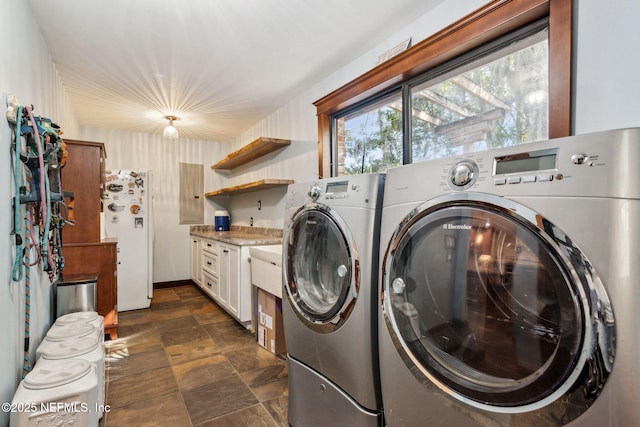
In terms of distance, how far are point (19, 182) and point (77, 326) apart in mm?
942

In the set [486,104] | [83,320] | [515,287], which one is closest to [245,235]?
[83,320]

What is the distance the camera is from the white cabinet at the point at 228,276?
3.05m

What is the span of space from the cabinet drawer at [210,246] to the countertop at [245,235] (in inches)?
2.7

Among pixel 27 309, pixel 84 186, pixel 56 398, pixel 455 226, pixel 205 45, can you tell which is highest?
pixel 205 45

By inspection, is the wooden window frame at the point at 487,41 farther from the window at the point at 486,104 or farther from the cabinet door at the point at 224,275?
the cabinet door at the point at 224,275

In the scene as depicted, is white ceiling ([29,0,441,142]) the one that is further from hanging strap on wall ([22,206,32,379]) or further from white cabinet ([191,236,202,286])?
white cabinet ([191,236,202,286])

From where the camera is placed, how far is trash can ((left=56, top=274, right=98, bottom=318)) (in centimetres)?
250

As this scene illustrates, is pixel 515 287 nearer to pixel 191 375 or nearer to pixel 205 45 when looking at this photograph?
pixel 191 375

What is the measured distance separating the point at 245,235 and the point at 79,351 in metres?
2.53

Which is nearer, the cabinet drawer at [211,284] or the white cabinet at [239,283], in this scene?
the white cabinet at [239,283]

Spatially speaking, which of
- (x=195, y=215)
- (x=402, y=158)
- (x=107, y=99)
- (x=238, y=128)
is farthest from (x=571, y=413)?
(x=195, y=215)

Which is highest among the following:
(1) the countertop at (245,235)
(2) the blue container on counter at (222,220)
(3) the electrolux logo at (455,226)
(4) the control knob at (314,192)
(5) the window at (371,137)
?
(5) the window at (371,137)

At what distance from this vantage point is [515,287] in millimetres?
838

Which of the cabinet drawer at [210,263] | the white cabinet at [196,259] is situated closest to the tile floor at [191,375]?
the cabinet drawer at [210,263]
